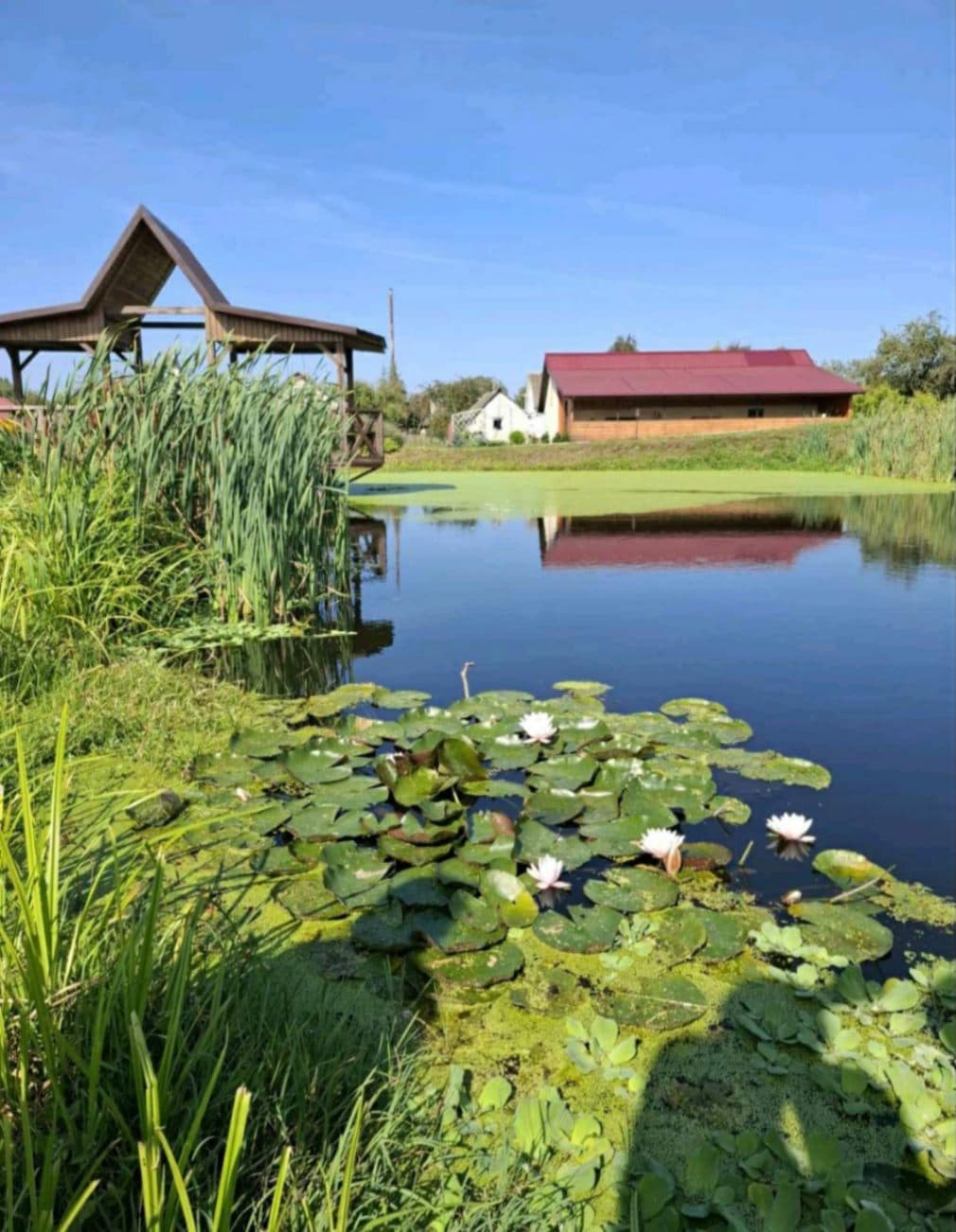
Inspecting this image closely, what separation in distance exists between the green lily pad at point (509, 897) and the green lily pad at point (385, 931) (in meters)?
0.23

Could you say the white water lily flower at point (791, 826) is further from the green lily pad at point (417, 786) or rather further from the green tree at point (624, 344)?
the green tree at point (624, 344)

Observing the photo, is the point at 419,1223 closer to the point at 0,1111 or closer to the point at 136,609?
the point at 0,1111

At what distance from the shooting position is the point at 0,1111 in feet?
3.49

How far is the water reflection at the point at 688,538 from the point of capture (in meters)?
8.50

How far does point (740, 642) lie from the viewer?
5168 millimetres

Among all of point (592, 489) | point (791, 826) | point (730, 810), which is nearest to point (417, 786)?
point (730, 810)

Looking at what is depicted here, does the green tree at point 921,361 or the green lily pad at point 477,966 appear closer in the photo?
the green lily pad at point 477,966

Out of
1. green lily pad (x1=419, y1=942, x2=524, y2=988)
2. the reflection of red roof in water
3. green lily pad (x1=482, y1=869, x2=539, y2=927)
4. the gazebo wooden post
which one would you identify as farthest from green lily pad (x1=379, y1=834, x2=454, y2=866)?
the gazebo wooden post

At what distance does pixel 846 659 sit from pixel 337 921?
3537 mm

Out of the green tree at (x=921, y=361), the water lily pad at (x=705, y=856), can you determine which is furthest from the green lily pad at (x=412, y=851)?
the green tree at (x=921, y=361)

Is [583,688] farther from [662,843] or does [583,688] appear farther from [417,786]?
[662,843]

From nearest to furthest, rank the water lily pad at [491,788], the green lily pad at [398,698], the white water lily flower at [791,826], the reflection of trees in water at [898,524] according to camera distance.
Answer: the white water lily flower at [791,826] → the water lily pad at [491,788] → the green lily pad at [398,698] → the reflection of trees in water at [898,524]

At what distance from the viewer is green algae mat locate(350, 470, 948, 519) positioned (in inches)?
547

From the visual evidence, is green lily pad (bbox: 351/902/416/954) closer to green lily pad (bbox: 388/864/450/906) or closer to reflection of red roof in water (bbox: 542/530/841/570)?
green lily pad (bbox: 388/864/450/906)
